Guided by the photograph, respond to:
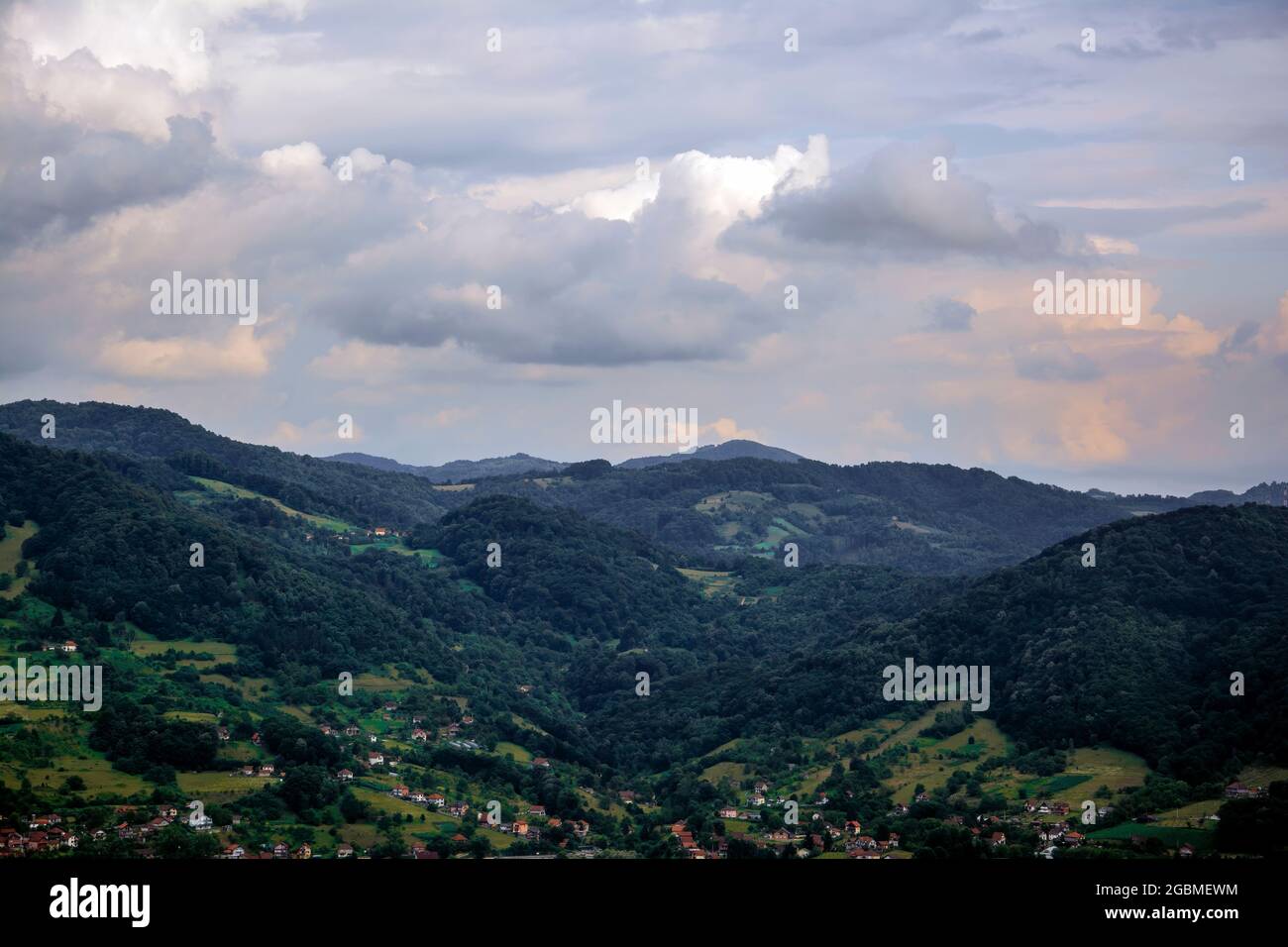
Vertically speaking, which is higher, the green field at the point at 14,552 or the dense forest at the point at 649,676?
the green field at the point at 14,552

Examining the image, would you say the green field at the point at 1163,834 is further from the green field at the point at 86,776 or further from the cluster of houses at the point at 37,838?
the green field at the point at 86,776

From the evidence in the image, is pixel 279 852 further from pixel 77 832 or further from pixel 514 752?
pixel 514 752

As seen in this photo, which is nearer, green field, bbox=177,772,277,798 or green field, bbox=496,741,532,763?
green field, bbox=177,772,277,798

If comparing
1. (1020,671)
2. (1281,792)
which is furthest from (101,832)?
(1020,671)

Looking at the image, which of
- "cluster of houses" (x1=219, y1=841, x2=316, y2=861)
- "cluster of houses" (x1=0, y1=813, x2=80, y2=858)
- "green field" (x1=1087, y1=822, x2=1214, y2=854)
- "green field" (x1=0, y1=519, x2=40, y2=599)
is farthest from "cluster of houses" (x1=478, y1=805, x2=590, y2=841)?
"green field" (x1=0, y1=519, x2=40, y2=599)

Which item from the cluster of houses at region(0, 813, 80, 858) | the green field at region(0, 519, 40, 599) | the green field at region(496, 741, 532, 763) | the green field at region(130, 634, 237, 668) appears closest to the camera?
the cluster of houses at region(0, 813, 80, 858)

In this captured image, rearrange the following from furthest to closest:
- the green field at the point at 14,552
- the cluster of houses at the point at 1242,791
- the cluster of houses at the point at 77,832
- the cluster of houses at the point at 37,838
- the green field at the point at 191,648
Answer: the green field at the point at 14,552 < the green field at the point at 191,648 < the cluster of houses at the point at 1242,791 < the cluster of houses at the point at 77,832 < the cluster of houses at the point at 37,838

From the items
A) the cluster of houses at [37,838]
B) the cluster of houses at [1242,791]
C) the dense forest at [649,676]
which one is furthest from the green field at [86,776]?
the cluster of houses at [1242,791]

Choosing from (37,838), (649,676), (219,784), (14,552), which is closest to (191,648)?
(14,552)

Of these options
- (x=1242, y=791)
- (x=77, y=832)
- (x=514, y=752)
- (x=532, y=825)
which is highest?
(x=77, y=832)

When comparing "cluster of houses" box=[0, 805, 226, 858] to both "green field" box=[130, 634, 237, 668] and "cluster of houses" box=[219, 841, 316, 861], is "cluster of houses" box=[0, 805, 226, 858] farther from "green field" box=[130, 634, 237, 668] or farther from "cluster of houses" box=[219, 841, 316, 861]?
"green field" box=[130, 634, 237, 668]

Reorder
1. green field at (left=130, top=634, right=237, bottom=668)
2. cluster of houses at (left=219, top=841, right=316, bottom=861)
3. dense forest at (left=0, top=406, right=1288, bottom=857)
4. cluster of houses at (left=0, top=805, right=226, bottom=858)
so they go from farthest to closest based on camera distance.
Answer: green field at (left=130, top=634, right=237, bottom=668) → dense forest at (left=0, top=406, right=1288, bottom=857) → cluster of houses at (left=219, top=841, right=316, bottom=861) → cluster of houses at (left=0, top=805, right=226, bottom=858)
